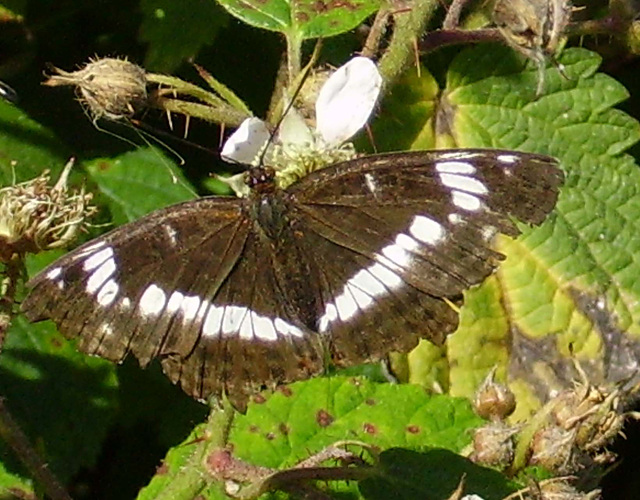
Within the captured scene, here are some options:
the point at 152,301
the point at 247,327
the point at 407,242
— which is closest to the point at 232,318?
the point at 247,327

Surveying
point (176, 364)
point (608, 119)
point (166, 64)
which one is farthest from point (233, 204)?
point (608, 119)

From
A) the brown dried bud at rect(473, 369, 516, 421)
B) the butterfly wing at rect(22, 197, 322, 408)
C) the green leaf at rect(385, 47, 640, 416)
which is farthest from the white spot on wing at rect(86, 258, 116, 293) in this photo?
the green leaf at rect(385, 47, 640, 416)

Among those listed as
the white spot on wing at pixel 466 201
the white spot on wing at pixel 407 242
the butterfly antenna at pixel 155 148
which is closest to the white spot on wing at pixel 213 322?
the white spot on wing at pixel 407 242

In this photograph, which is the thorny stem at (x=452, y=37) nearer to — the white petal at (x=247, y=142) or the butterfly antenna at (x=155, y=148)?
the white petal at (x=247, y=142)

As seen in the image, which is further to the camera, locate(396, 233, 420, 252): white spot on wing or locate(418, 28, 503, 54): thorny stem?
locate(418, 28, 503, 54): thorny stem

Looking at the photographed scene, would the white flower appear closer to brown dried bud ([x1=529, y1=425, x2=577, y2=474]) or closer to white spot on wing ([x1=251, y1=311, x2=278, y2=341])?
white spot on wing ([x1=251, y1=311, x2=278, y2=341])

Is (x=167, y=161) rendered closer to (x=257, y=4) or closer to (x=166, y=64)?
(x=166, y=64)
